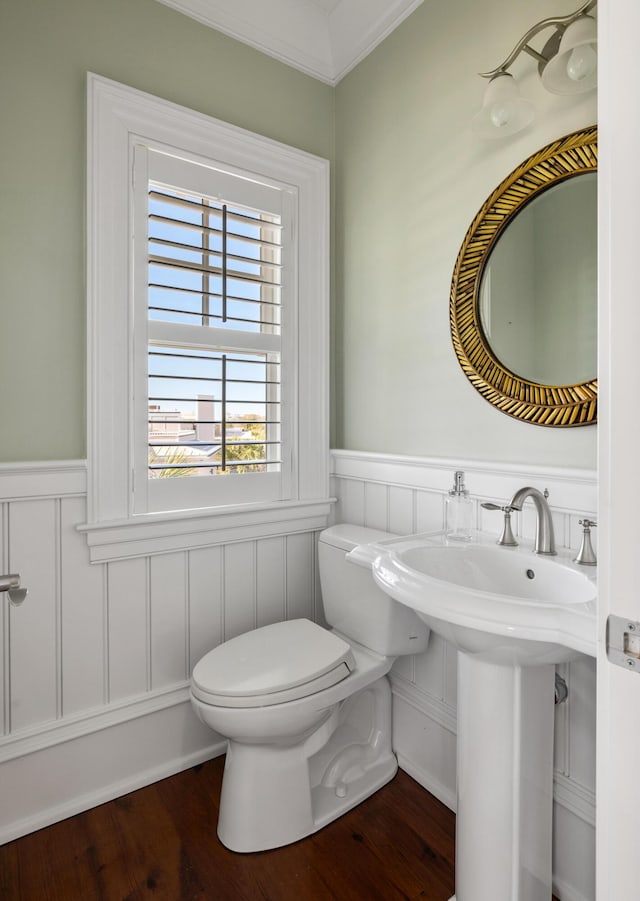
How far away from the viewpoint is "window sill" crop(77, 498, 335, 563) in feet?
5.26

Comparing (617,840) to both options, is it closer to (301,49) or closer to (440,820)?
(440,820)

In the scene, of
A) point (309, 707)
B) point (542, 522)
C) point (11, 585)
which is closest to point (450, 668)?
point (309, 707)

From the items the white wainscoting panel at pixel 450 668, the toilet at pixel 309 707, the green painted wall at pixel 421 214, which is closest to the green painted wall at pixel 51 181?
the green painted wall at pixel 421 214

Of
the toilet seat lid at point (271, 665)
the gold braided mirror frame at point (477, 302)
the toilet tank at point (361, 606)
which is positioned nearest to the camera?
the gold braided mirror frame at point (477, 302)

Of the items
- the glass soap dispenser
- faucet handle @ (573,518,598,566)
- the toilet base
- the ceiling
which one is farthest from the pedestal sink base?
the ceiling

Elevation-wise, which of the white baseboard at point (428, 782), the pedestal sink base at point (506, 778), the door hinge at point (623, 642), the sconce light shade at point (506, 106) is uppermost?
the sconce light shade at point (506, 106)

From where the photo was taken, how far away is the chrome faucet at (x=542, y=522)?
1218 mm

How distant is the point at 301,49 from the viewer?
1956mm

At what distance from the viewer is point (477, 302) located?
1.50 meters

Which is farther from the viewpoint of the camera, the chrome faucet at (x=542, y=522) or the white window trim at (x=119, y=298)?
the white window trim at (x=119, y=298)

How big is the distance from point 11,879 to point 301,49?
2.81 metres

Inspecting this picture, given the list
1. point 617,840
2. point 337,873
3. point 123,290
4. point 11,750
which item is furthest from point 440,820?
point 123,290

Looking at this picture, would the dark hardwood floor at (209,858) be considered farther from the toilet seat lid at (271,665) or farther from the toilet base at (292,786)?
the toilet seat lid at (271,665)

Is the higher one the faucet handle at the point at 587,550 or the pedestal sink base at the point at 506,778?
the faucet handle at the point at 587,550
